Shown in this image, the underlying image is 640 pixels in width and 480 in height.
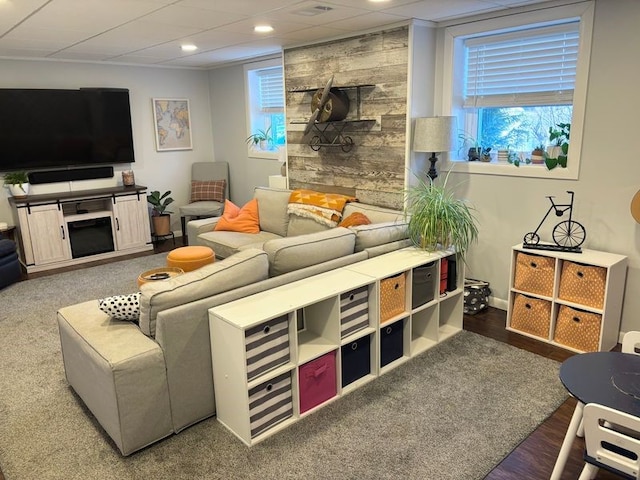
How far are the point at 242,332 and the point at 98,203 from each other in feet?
14.9

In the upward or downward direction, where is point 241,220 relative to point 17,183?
downward

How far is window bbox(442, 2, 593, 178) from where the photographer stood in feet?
11.2

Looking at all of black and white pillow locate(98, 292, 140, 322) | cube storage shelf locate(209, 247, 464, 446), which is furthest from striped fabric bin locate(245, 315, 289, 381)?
black and white pillow locate(98, 292, 140, 322)

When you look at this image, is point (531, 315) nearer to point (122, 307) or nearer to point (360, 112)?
point (360, 112)

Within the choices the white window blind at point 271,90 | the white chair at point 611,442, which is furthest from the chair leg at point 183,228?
the white chair at point 611,442

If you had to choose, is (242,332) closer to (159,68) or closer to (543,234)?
(543,234)

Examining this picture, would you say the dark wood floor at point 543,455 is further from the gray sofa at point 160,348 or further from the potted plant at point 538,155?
the potted plant at point 538,155

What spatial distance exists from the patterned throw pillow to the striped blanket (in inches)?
80.7

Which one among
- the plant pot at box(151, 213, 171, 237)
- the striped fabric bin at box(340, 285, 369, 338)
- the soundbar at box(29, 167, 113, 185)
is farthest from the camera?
the plant pot at box(151, 213, 171, 237)

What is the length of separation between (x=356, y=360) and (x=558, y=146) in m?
2.22

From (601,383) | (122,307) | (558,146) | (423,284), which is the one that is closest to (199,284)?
(122,307)

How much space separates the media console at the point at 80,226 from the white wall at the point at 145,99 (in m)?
0.37

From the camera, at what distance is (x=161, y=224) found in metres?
6.54

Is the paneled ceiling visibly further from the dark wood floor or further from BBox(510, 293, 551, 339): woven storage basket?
the dark wood floor
